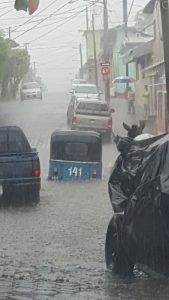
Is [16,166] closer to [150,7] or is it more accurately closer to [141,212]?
[141,212]

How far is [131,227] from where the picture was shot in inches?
376

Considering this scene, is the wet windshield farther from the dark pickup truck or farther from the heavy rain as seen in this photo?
the dark pickup truck

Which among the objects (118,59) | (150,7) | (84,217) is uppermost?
(150,7)

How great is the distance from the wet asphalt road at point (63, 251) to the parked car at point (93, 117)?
15676 mm

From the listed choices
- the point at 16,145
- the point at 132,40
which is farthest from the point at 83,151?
the point at 132,40

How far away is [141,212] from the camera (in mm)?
9273

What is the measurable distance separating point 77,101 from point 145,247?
31.9 metres

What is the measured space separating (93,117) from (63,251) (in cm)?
2759

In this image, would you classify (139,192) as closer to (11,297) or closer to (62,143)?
(11,297)

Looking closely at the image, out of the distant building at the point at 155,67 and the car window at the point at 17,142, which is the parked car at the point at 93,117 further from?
the car window at the point at 17,142

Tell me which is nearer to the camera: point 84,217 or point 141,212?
point 141,212

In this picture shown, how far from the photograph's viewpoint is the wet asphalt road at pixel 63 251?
30.1ft

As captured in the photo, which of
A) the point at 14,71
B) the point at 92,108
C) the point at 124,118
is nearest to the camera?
the point at 92,108

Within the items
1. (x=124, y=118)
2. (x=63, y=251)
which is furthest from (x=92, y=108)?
(x=63, y=251)
